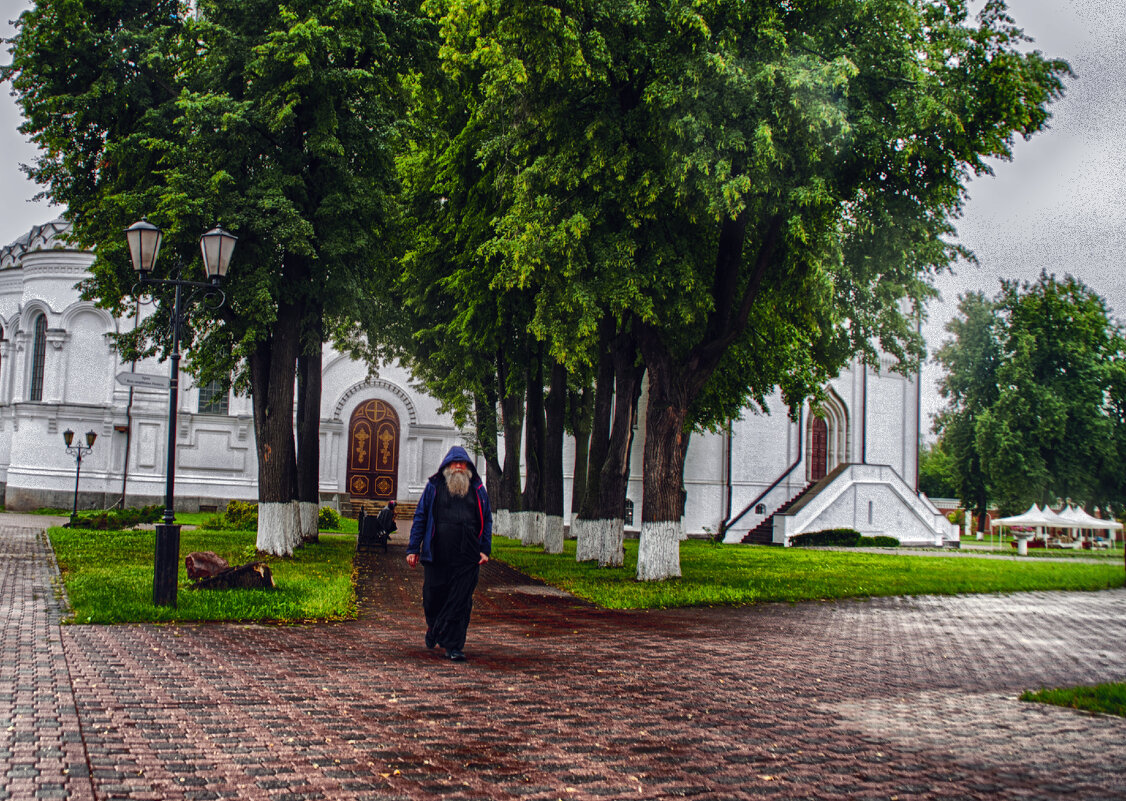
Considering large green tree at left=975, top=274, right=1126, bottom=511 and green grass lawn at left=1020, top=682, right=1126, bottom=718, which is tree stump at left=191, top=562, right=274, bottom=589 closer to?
green grass lawn at left=1020, top=682, right=1126, bottom=718

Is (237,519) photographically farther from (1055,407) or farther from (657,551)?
(1055,407)

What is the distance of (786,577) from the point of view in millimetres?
19281

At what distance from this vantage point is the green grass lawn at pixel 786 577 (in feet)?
48.9

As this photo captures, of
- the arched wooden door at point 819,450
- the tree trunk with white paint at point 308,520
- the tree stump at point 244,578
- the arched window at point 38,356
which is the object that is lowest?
the tree stump at point 244,578

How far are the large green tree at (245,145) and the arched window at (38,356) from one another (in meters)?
19.7

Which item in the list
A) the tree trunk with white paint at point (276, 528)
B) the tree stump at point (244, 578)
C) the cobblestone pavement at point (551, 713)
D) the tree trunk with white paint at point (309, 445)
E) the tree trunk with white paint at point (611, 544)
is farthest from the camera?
the tree trunk with white paint at point (309, 445)

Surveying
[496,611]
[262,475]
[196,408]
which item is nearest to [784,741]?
[496,611]

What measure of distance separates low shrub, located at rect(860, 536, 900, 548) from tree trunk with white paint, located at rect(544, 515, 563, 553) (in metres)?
16.1

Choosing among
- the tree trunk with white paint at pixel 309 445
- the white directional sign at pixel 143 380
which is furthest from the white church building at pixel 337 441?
the white directional sign at pixel 143 380

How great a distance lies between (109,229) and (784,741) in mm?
16232

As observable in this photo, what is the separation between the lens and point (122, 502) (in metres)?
34.9

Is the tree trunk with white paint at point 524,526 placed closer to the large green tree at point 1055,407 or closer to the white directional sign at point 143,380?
the white directional sign at point 143,380

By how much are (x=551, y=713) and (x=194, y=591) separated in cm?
754

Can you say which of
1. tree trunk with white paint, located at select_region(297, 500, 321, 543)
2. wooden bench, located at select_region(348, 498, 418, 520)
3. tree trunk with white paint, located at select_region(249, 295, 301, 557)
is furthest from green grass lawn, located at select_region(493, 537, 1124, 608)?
wooden bench, located at select_region(348, 498, 418, 520)
